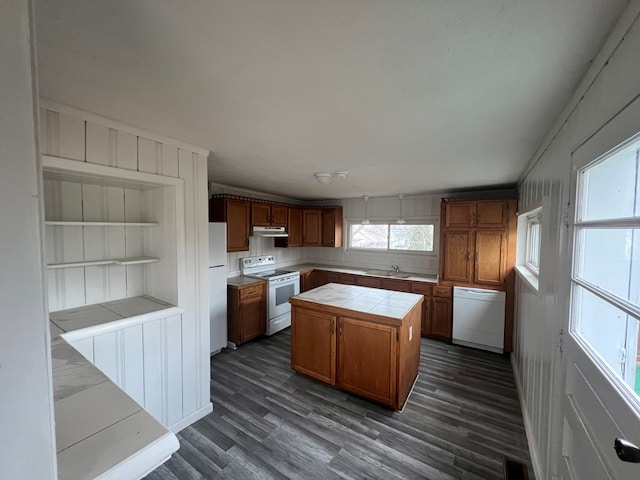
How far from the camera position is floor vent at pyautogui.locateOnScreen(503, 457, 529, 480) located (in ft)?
5.78

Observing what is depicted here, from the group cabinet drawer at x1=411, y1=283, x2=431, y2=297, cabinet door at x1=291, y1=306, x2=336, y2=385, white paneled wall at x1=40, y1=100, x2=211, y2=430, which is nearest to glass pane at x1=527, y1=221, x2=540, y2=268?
cabinet drawer at x1=411, y1=283, x2=431, y2=297

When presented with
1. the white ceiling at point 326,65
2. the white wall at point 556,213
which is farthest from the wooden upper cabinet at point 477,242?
the white ceiling at point 326,65

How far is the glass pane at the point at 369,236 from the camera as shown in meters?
5.21

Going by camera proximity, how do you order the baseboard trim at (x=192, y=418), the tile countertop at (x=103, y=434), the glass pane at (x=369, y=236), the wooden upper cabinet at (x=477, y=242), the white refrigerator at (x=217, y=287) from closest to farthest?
the tile countertop at (x=103, y=434), the baseboard trim at (x=192, y=418), the white refrigerator at (x=217, y=287), the wooden upper cabinet at (x=477, y=242), the glass pane at (x=369, y=236)

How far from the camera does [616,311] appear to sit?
96 cm

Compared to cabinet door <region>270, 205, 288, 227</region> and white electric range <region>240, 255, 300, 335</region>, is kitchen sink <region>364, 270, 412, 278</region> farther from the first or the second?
cabinet door <region>270, 205, 288, 227</region>

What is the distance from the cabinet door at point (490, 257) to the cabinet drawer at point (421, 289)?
2.14 ft

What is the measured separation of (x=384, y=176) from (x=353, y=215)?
2202 millimetres

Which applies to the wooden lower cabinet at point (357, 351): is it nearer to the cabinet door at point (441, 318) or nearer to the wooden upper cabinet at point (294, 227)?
the cabinet door at point (441, 318)

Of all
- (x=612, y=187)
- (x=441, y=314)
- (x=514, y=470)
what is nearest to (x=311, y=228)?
(x=441, y=314)

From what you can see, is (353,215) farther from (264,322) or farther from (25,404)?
(25,404)

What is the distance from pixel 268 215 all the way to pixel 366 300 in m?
2.29

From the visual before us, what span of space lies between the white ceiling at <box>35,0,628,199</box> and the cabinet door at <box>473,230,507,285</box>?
183 centimetres

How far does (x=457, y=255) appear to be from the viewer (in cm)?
384
